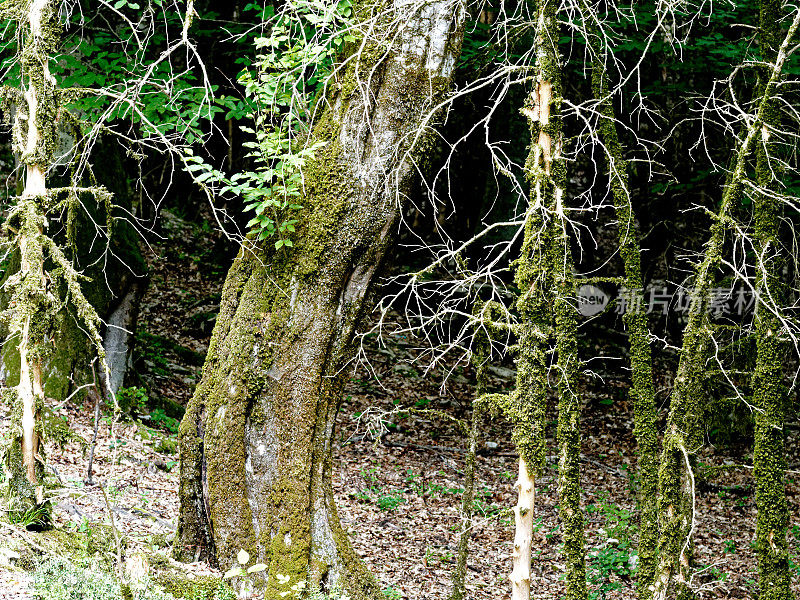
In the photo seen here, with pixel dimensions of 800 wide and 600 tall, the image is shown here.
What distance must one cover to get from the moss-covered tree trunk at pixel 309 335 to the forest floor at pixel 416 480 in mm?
448

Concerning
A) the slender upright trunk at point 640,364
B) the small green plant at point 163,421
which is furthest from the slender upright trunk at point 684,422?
the small green plant at point 163,421

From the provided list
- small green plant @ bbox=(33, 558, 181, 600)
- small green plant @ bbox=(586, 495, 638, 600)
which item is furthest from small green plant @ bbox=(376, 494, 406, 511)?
small green plant @ bbox=(33, 558, 181, 600)

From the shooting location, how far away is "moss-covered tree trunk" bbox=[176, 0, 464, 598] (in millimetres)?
4812

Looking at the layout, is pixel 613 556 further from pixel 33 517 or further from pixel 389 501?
pixel 33 517

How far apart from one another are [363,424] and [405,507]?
222cm

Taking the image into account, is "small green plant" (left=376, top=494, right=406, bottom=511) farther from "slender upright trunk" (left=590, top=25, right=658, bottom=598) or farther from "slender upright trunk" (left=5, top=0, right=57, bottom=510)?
"slender upright trunk" (left=5, top=0, right=57, bottom=510)

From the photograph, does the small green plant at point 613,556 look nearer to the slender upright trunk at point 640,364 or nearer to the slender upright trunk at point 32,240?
the slender upright trunk at point 640,364

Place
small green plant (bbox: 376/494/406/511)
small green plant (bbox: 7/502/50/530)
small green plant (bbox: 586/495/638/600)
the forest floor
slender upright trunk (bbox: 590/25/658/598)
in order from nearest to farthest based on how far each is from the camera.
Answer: small green plant (bbox: 7/502/50/530) → slender upright trunk (bbox: 590/25/658/598) → the forest floor → small green plant (bbox: 586/495/638/600) → small green plant (bbox: 376/494/406/511)

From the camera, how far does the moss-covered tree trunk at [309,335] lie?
4812 mm

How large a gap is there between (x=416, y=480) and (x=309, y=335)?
15.3 feet

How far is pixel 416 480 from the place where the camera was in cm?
898

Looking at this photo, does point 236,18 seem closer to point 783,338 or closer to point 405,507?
point 405,507

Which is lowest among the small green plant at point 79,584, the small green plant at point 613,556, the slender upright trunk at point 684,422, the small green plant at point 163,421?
the small green plant at point 613,556

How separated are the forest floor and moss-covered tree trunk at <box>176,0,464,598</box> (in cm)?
45
